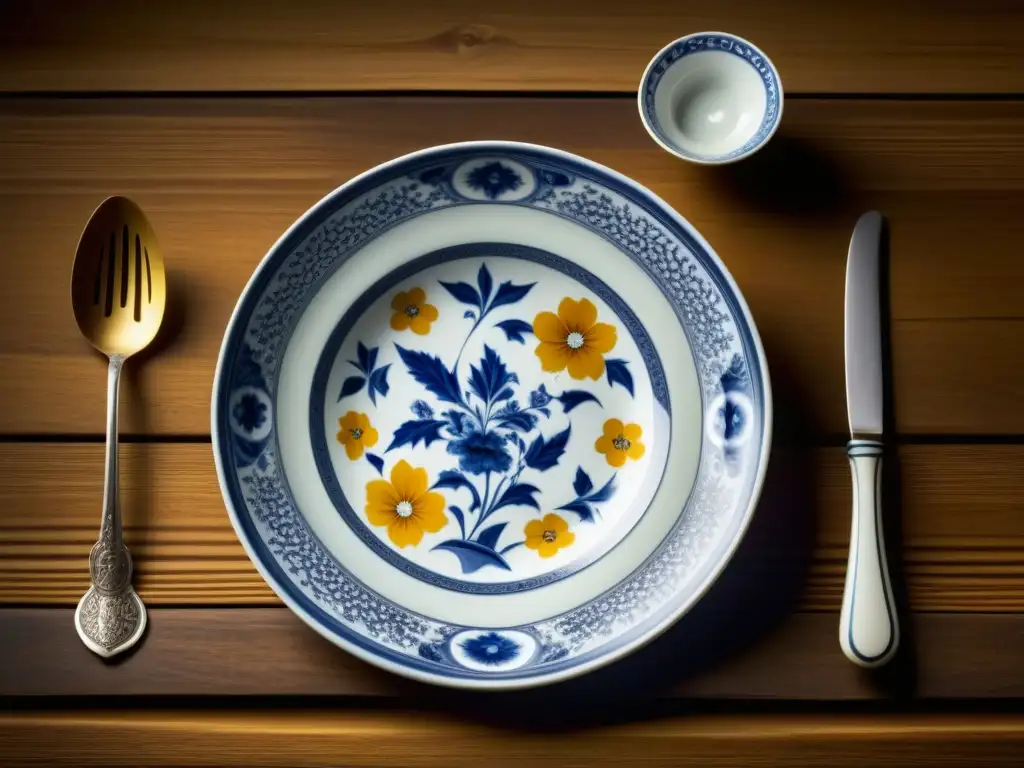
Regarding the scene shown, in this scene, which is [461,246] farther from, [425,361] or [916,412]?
[916,412]

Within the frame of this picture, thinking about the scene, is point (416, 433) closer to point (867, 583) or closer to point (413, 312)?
point (413, 312)

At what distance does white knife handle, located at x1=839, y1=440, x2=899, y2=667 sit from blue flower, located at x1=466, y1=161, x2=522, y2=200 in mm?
272

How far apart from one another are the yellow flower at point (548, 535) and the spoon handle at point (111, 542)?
249mm

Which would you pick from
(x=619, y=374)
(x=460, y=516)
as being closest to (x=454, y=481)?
(x=460, y=516)

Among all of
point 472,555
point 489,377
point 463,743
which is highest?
point 489,377

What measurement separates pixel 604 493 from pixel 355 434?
164mm

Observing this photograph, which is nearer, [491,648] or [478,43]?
[491,648]

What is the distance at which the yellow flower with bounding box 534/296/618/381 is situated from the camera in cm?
59

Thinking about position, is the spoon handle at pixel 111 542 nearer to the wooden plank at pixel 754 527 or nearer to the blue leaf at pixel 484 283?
the wooden plank at pixel 754 527

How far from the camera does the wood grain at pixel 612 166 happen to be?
594mm

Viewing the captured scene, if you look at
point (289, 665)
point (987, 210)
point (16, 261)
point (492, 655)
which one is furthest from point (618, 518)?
point (16, 261)

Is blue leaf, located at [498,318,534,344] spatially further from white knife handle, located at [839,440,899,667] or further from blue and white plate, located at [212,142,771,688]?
white knife handle, located at [839,440,899,667]

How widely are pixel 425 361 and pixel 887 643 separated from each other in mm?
329

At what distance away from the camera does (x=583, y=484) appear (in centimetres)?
58
